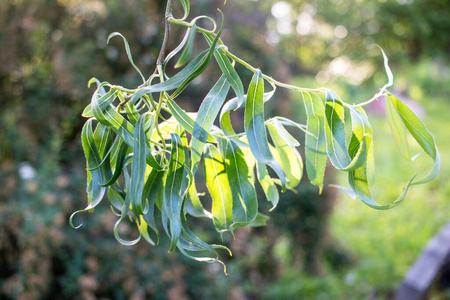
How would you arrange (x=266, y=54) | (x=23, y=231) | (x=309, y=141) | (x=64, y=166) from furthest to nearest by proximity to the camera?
(x=266, y=54), (x=64, y=166), (x=23, y=231), (x=309, y=141)

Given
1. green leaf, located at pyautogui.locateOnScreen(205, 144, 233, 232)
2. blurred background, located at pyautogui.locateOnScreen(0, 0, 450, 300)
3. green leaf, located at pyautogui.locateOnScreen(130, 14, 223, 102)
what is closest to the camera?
green leaf, located at pyautogui.locateOnScreen(130, 14, 223, 102)

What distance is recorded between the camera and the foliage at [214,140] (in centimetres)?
57

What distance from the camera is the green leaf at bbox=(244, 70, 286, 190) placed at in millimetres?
569

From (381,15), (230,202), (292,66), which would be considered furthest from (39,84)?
(292,66)

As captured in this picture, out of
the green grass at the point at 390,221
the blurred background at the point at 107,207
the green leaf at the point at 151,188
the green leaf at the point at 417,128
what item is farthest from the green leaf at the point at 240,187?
the green grass at the point at 390,221

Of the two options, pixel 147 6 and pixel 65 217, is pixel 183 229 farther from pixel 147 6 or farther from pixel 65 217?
pixel 147 6

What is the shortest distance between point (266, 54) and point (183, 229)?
8.22 feet

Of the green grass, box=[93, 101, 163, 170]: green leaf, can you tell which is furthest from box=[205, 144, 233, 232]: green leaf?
the green grass

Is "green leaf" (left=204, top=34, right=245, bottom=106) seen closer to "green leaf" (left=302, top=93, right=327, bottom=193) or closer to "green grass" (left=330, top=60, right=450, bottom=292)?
"green leaf" (left=302, top=93, right=327, bottom=193)

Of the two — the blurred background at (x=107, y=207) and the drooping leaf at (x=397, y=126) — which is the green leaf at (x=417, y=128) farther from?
the blurred background at (x=107, y=207)

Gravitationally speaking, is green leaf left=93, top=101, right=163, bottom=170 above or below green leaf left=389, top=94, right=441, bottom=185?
below

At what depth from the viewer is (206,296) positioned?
89.7 inches

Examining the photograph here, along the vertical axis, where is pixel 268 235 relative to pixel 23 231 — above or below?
below

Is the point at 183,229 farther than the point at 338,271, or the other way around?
the point at 338,271
